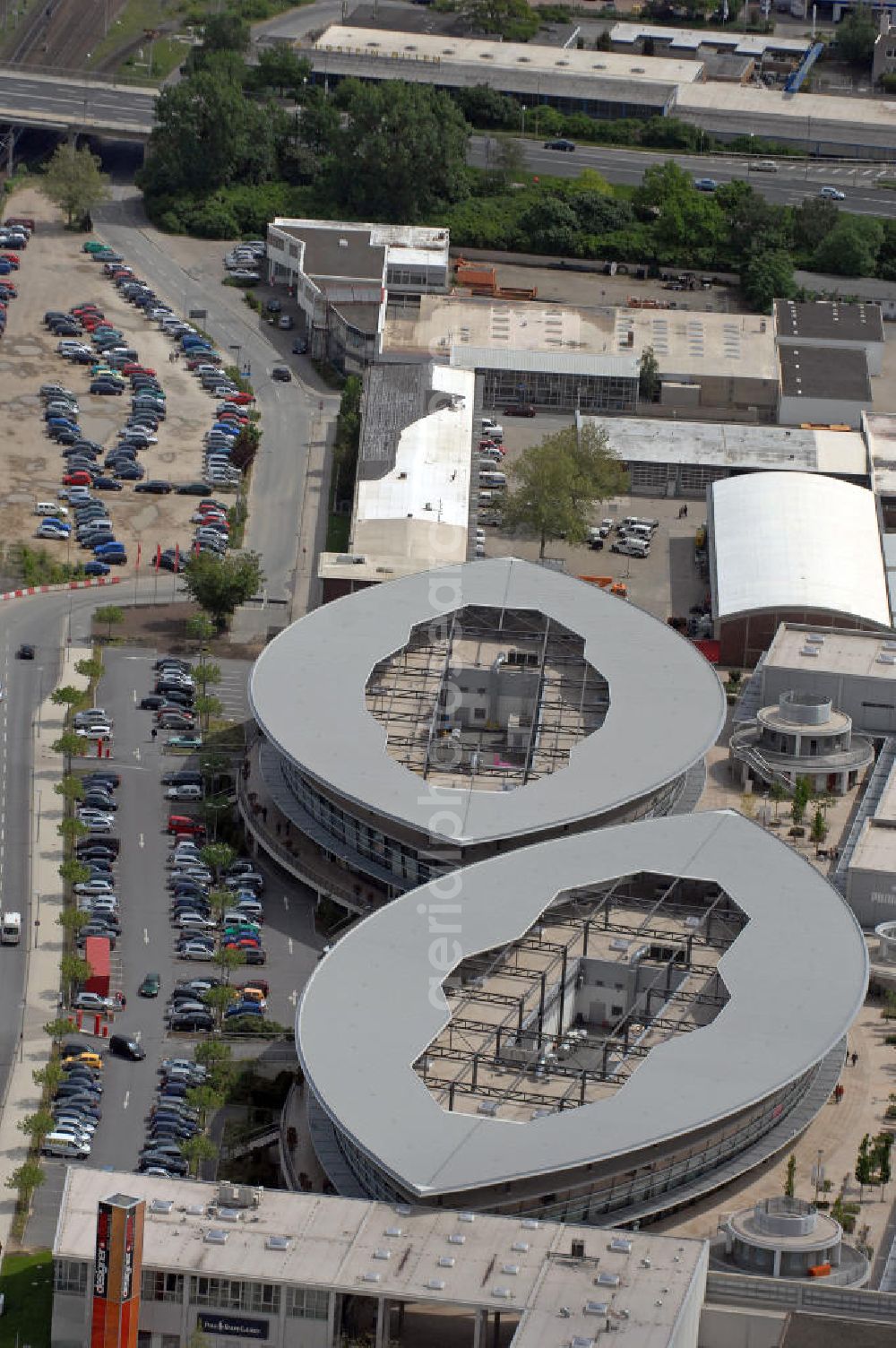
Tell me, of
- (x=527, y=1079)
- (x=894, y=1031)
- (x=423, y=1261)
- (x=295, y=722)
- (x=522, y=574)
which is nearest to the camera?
(x=423, y=1261)

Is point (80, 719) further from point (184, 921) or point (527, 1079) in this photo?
point (527, 1079)

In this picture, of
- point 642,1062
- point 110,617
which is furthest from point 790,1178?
point 110,617

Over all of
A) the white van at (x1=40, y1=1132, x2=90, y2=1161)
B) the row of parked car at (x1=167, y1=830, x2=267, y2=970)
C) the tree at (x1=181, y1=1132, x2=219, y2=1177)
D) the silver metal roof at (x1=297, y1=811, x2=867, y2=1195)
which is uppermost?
the silver metal roof at (x1=297, y1=811, x2=867, y2=1195)

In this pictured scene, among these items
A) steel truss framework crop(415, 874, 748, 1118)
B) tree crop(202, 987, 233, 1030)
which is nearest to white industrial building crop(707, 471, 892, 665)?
steel truss framework crop(415, 874, 748, 1118)

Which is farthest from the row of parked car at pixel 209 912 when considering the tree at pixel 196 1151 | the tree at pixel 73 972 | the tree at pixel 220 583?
the tree at pixel 220 583

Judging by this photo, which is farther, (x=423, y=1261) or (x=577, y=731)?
(x=577, y=731)

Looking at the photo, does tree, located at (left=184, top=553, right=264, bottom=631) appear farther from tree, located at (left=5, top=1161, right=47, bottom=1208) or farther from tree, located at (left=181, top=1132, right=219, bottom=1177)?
tree, located at (left=5, top=1161, right=47, bottom=1208)

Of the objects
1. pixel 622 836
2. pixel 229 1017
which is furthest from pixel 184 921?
pixel 622 836
